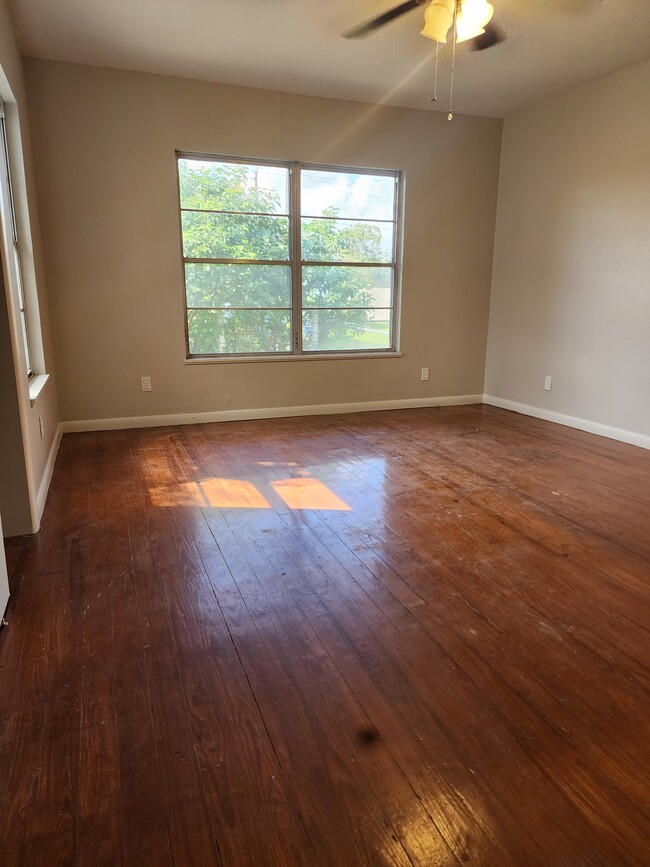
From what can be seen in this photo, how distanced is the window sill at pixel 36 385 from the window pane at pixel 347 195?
264 cm

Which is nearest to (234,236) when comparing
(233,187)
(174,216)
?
(233,187)

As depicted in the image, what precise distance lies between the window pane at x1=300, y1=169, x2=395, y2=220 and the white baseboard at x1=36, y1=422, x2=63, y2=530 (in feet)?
9.35

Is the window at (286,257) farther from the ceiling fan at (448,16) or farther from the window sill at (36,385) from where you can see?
the ceiling fan at (448,16)

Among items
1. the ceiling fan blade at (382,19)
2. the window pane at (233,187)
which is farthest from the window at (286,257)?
the ceiling fan blade at (382,19)

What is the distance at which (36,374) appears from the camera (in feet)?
11.7

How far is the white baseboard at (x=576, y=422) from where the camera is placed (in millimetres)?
4203

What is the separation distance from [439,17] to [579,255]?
252 cm

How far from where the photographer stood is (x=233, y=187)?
15.0 ft

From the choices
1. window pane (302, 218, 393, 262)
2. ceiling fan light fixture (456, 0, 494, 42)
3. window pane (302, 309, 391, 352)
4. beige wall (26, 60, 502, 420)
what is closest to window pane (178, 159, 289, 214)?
beige wall (26, 60, 502, 420)

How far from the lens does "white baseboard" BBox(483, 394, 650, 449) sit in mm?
Result: 4203

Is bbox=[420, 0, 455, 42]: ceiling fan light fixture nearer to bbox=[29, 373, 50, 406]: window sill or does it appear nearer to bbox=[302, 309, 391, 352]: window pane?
bbox=[302, 309, 391, 352]: window pane

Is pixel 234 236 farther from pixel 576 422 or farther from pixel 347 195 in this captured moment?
pixel 576 422

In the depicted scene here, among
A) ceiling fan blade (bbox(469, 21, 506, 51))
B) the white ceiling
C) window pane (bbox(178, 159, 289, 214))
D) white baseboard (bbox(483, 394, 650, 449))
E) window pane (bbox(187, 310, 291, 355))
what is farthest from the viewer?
window pane (bbox(187, 310, 291, 355))

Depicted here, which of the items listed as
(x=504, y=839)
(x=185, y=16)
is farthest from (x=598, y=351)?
(x=504, y=839)
